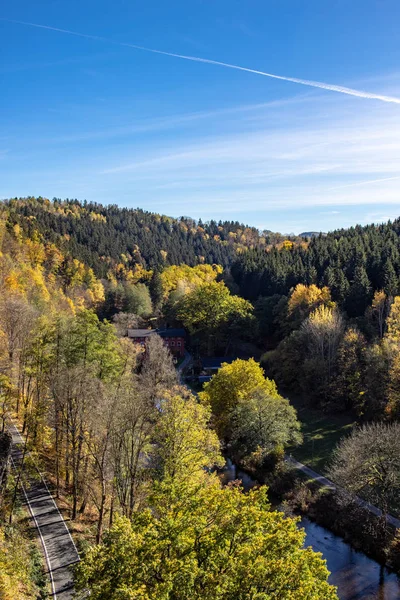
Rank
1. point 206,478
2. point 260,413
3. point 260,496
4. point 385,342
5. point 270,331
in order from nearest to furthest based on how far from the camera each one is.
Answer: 1. point 260,496
2. point 206,478
3. point 260,413
4. point 385,342
5. point 270,331

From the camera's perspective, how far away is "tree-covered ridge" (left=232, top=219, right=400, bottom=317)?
6806 centimetres

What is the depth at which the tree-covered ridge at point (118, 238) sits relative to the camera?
119m

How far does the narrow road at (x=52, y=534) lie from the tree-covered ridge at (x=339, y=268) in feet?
169

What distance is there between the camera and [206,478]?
27.9m

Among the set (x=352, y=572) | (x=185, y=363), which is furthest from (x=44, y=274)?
(x=352, y=572)

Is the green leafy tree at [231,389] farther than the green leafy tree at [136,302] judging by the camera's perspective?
No

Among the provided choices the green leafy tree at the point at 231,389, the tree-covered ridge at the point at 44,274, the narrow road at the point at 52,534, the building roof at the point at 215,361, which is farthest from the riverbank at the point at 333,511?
the tree-covered ridge at the point at 44,274

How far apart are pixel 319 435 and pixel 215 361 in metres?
30.6

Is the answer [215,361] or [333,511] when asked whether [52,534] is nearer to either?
[333,511]

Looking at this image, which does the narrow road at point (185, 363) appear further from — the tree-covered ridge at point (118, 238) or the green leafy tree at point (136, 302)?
the tree-covered ridge at point (118, 238)

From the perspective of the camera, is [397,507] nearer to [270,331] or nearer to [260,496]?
[260,496]

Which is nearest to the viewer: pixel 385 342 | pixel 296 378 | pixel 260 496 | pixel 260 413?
pixel 260 496

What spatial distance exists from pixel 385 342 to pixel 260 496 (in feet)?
119

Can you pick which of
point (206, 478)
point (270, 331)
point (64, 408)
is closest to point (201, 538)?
point (206, 478)
